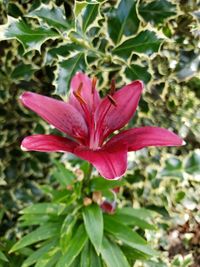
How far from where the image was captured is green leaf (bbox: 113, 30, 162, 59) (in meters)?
1.13

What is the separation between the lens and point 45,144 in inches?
34.2

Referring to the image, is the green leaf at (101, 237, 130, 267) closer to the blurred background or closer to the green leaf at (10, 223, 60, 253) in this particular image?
the green leaf at (10, 223, 60, 253)

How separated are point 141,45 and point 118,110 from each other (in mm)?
259

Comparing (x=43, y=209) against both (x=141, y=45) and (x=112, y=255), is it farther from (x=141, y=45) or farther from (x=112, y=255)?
(x=141, y=45)

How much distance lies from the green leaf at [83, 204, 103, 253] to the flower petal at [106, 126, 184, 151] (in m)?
0.31

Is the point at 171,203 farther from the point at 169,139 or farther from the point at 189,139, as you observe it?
the point at 169,139

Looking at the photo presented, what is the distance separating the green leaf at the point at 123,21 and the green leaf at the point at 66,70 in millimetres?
103

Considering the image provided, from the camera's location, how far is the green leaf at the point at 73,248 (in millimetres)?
1159

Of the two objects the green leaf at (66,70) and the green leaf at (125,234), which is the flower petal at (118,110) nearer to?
the green leaf at (66,70)

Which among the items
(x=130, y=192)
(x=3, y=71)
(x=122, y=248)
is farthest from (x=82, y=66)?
(x=130, y=192)

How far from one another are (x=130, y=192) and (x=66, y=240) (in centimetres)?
55

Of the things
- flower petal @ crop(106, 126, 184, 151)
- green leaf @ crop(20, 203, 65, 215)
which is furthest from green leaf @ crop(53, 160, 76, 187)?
flower petal @ crop(106, 126, 184, 151)

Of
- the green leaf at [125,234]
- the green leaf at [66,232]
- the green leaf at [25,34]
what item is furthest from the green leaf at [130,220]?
the green leaf at [25,34]

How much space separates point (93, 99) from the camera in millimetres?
993
